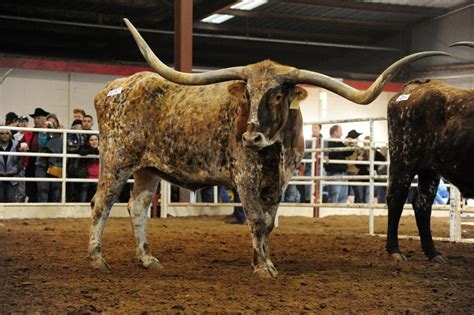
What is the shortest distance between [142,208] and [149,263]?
0.51 metres

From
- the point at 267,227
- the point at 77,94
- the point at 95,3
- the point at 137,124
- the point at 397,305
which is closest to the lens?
the point at 397,305

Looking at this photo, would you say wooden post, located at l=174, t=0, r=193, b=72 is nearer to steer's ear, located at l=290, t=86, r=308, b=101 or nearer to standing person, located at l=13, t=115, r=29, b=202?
standing person, located at l=13, t=115, r=29, b=202

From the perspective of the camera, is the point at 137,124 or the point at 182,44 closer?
the point at 137,124

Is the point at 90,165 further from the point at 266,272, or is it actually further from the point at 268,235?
the point at 266,272

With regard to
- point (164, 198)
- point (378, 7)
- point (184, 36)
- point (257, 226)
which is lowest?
point (164, 198)

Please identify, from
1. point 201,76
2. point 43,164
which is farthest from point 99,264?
point 43,164

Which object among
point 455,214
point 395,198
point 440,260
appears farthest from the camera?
point 455,214

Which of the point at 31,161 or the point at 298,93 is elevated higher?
the point at 298,93

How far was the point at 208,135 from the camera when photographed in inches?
211

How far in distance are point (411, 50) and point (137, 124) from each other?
17.0 m

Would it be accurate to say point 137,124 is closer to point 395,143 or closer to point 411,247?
point 395,143

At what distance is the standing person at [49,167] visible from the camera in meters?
11.4

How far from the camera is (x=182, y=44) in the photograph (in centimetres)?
1144

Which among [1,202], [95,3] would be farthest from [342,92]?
[95,3]
